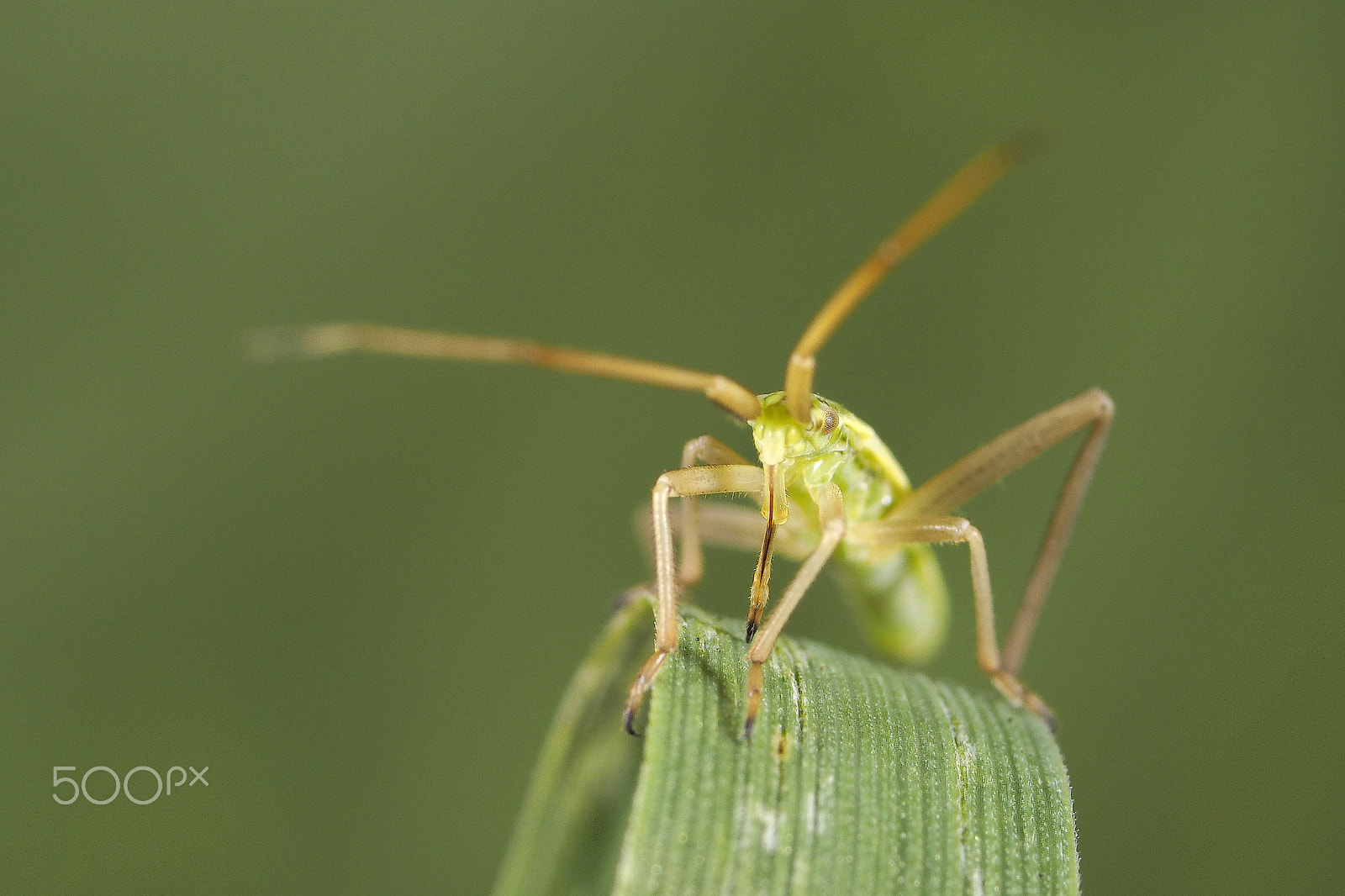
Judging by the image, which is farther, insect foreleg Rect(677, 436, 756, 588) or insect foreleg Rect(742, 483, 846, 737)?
insect foreleg Rect(677, 436, 756, 588)

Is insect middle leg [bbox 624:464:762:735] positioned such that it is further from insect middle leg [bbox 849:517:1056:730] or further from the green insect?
insect middle leg [bbox 849:517:1056:730]

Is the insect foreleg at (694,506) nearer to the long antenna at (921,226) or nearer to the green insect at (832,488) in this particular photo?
the green insect at (832,488)

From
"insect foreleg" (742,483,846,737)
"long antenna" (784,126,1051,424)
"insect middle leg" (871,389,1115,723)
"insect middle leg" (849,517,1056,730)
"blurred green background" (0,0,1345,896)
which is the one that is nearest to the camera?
"long antenna" (784,126,1051,424)

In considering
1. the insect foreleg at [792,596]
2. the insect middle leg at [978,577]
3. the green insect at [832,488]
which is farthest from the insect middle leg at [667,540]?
the insect middle leg at [978,577]

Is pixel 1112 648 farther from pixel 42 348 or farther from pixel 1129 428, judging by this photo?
pixel 42 348

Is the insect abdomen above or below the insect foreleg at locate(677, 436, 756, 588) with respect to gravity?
below

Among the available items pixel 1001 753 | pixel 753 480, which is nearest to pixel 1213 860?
pixel 1001 753

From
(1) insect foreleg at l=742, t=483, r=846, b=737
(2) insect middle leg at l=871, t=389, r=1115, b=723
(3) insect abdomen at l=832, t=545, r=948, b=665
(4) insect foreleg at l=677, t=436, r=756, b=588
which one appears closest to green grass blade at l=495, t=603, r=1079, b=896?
(1) insect foreleg at l=742, t=483, r=846, b=737
